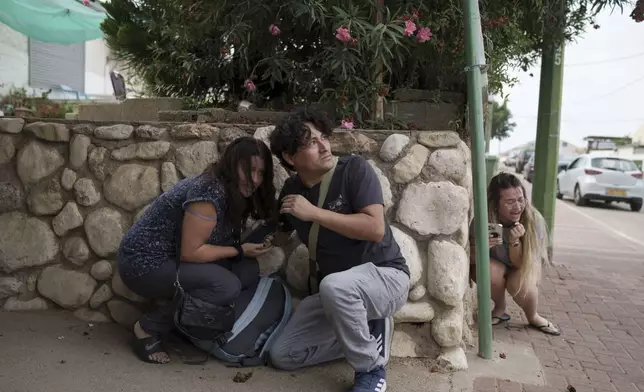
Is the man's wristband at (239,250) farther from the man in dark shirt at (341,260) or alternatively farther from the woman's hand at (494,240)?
the woman's hand at (494,240)

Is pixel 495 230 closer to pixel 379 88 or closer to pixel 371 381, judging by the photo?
pixel 379 88

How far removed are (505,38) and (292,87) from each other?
1.66 meters

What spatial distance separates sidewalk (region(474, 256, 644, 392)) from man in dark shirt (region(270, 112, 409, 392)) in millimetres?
650

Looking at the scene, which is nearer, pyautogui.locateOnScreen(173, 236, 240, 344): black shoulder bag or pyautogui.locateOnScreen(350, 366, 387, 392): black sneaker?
pyautogui.locateOnScreen(350, 366, 387, 392): black sneaker

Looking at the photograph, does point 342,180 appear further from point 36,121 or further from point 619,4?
point 619,4

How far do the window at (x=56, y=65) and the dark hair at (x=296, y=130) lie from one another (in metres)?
12.1

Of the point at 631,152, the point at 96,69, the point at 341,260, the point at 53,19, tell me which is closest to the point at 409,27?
the point at 341,260

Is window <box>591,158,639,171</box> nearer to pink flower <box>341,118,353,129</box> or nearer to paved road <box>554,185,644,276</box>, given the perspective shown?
paved road <box>554,185,644,276</box>

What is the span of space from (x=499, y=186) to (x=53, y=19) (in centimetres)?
652

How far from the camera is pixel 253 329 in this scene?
2.93 meters

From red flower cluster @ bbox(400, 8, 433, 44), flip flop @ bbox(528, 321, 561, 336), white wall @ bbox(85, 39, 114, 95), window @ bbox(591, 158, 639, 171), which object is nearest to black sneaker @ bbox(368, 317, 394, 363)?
flip flop @ bbox(528, 321, 561, 336)

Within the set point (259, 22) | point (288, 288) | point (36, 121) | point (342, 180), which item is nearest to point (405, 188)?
point (342, 180)

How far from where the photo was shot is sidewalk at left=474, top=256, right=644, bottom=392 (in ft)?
9.94

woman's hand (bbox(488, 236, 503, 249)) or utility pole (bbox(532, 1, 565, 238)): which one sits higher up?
utility pole (bbox(532, 1, 565, 238))
